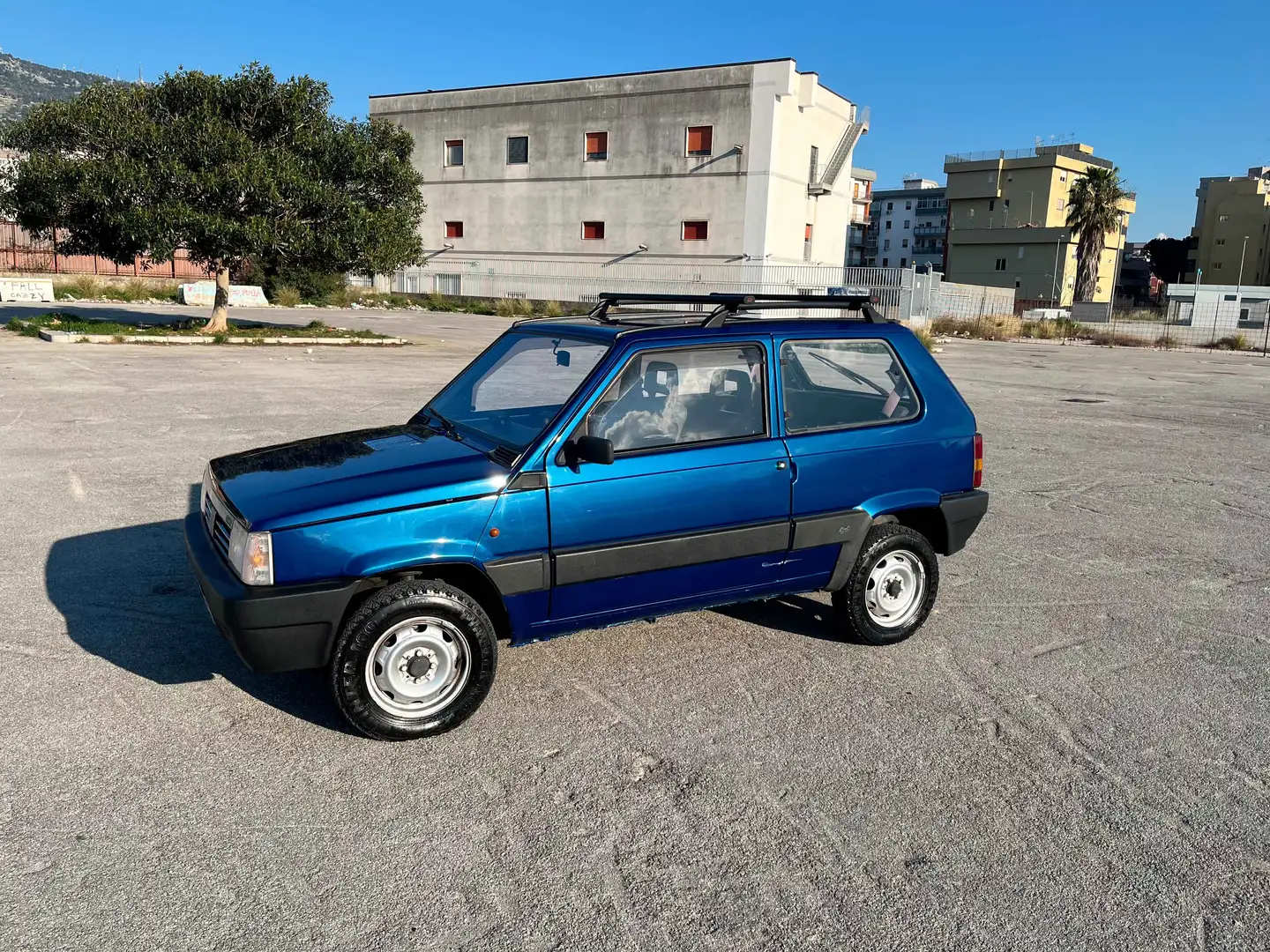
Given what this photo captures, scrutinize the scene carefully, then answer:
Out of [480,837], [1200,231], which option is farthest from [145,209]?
[1200,231]

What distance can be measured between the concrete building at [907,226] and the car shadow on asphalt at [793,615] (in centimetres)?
11539

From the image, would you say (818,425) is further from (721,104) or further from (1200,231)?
(1200,231)

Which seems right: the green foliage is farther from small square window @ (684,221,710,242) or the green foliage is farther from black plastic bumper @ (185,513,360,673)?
small square window @ (684,221,710,242)

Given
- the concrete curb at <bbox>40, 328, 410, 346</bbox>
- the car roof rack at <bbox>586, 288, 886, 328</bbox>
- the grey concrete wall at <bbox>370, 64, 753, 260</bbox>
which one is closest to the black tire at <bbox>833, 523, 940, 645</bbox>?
the car roof rack at <bbox>586, 288, 886, 328</bbox>

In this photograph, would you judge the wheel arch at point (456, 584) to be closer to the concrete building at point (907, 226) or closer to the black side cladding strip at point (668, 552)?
the black side cladding strip at point (668, 552)

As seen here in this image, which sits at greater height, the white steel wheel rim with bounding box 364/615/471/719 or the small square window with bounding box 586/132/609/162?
the small square window with bounding box 586/132/609/162

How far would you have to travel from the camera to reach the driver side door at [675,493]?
420cm

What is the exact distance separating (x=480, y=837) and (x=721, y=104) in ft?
150

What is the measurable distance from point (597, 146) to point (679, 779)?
47.5m

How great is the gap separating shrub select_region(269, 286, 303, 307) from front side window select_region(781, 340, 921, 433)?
39.2m

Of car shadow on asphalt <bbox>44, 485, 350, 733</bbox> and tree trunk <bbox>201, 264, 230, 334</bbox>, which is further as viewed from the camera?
tree trunk <bbox>201, 264, 230, 334</bbox>

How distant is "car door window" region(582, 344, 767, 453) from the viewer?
4352 millimetres

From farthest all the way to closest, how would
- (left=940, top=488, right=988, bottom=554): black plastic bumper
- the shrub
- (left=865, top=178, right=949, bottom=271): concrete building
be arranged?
(left=865, top=178, right=949, bottom=271): concrete building → the shrub → (left=940, top=488, right=988, bottom=554): black plastic bumper

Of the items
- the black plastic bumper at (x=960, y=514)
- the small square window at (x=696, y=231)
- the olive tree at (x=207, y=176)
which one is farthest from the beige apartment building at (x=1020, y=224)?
the black plastic bumper at (x=960, y=514)
